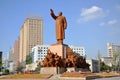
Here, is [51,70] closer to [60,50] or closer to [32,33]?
[60,50]

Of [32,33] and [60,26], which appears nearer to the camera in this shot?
[60,26]

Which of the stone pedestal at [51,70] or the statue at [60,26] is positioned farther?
the statue at [60,26]

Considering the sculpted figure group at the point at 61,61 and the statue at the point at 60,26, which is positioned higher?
the statue at the point at 60,26

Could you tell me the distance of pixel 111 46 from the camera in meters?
163

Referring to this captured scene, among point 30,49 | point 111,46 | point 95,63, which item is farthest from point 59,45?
point 111,46

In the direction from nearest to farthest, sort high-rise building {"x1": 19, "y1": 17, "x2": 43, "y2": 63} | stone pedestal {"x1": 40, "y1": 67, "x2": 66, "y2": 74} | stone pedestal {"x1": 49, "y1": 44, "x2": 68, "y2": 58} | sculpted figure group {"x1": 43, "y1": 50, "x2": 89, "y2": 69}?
1. stone pedestal {"x1": 40, "y1": 67, "x2": 66, "y2": 74}
2. sculpted figure group {"x1": 43, "y1": 50, "x2": 89, "y2": 69}
3. stone pedestal {"x1": 49, "y1": 44, "x2": 68, "y2": 58}
4. high-rise building {"x1": 19, "y1": 17, "x2": 43, "y2": 63}

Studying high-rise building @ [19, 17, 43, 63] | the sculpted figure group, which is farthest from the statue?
high-rise building @ [19, 17, 43, 63]

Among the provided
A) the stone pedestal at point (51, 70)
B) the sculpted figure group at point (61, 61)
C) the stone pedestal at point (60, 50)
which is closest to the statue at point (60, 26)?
the stone pedestal at point (60, 50)

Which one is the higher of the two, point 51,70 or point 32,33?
point 32,33

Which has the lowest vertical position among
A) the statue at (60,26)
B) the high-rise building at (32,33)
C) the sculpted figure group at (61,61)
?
the sculpted figure group at (61,61)

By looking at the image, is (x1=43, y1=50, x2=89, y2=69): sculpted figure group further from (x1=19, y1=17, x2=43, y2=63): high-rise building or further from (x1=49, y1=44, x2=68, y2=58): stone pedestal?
(x1=19, y1=17, x2=43, y2=63): high-rise building

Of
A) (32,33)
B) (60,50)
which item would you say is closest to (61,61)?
(60,50)

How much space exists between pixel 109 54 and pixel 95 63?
57.1 m

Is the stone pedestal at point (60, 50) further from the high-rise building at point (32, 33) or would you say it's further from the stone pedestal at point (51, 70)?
the high-rise building at point (32, 33)
